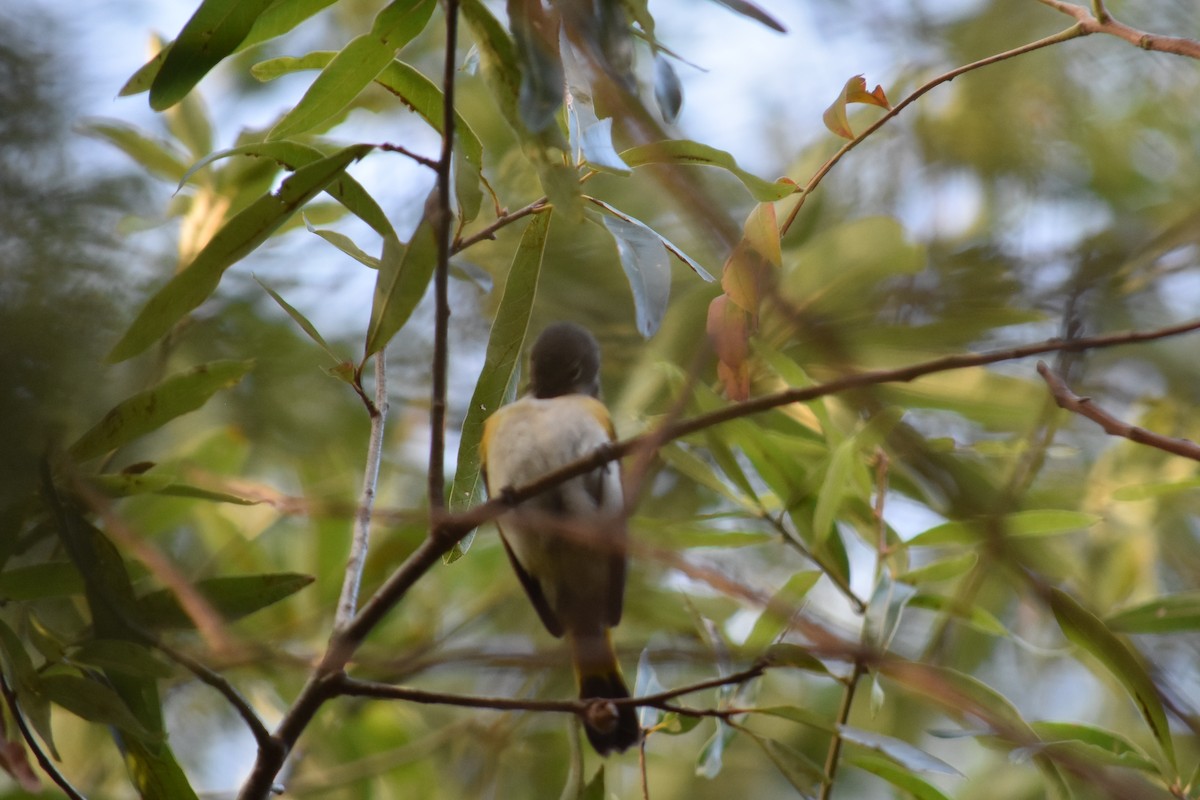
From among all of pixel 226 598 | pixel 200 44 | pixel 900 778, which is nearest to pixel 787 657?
pixel 900 778

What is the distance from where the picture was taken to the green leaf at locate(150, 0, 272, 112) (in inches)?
46.1

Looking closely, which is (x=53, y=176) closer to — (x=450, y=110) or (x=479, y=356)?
(x=450, y=110)

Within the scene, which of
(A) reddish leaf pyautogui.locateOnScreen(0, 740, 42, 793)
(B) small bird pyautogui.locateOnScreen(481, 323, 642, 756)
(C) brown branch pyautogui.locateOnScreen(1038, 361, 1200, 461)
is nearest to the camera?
(C) brown branch pyautogui.locateOnScreen(1038, 361, 1200, 461)

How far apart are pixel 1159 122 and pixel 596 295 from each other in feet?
7.73

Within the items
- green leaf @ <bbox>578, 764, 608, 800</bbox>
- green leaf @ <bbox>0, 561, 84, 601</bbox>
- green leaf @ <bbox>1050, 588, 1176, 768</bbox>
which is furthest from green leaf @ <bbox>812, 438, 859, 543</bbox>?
green leaf @ <bbox>0, 561, 84, 601</bbox>

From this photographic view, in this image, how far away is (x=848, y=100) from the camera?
1182mm

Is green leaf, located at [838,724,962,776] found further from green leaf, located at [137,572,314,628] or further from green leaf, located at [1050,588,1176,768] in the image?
green leaf, located at [137,572,314,628]

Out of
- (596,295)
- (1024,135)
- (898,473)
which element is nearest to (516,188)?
(596,295)

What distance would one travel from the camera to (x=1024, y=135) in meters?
3.54

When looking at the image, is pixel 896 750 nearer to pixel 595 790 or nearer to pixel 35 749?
pixel 595 790

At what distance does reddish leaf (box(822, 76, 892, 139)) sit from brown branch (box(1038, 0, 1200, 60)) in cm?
19

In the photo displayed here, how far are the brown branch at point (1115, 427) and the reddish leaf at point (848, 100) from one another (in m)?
0.36

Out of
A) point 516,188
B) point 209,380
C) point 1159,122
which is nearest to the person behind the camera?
point 209,380

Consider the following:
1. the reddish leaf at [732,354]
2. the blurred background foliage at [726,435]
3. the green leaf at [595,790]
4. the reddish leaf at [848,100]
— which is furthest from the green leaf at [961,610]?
the reddish leaf at [848,100]
